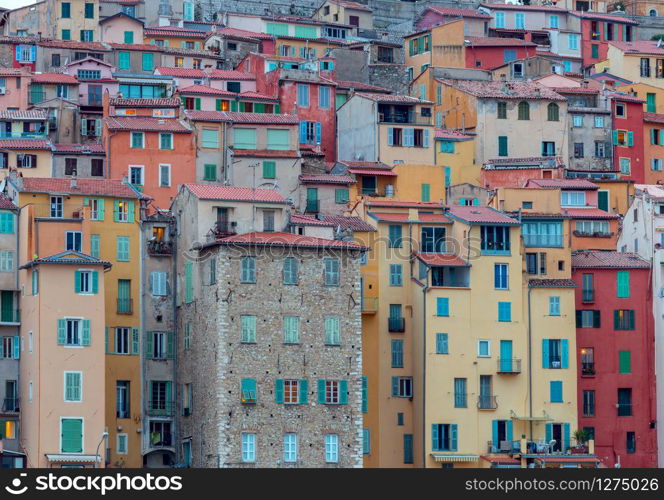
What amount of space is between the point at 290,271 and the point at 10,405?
14.2m

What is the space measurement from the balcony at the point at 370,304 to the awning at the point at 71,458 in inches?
669

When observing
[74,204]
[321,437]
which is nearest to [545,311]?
[321,437]

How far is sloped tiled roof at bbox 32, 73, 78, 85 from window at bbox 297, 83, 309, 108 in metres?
13.0

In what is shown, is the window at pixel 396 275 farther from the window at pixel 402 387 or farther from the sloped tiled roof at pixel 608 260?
the sloped tiled roof at pixel 608 260

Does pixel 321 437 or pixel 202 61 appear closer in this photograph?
pixel 321 437

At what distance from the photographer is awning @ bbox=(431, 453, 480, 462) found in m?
103

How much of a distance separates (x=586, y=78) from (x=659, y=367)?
36.9 m

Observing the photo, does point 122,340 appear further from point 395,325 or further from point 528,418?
point 528,418

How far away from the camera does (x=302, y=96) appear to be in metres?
128

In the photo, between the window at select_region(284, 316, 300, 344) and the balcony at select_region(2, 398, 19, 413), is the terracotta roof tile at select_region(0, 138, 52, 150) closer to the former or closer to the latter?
the balcony at select_region(2, 398, 19, 413)

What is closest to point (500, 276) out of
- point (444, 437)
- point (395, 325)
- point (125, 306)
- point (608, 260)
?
point (395, 325)
